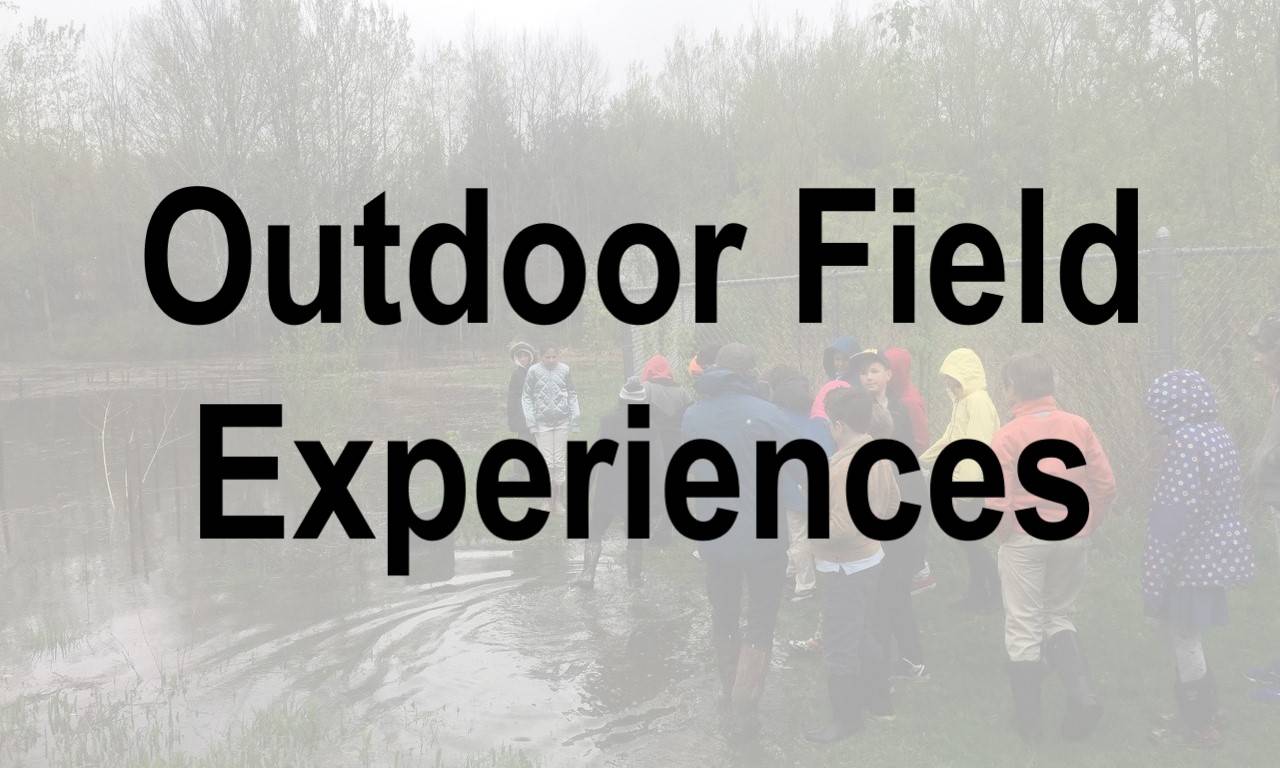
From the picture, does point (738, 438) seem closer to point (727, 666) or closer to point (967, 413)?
point (727, 666)

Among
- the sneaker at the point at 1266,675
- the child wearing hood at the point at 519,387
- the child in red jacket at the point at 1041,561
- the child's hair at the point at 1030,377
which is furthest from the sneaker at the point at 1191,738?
the child wearing hood at the point at 519,387

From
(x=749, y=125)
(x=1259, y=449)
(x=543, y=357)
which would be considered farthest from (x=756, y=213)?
(x=1259, y=449)

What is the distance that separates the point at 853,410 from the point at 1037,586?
3.95 ft

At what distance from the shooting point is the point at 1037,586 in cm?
532

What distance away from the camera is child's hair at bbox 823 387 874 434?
5.52 m

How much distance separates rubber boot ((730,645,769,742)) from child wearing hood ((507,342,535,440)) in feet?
20.9

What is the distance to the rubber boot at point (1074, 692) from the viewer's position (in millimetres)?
5379

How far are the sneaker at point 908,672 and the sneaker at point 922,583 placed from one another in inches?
60.4

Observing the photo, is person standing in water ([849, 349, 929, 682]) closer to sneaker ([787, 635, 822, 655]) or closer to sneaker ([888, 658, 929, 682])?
sneaker ([888, 658, 929, 682])

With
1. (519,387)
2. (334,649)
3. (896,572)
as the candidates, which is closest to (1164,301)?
(896,572)

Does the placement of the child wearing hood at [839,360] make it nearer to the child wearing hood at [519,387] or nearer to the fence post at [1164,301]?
the fence post at [1164,301]

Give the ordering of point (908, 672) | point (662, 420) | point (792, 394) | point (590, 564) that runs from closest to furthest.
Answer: point (908, 672) < point (792, 394) < point (662, 420) < point (590, 564)

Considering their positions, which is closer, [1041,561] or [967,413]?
[1041,561]

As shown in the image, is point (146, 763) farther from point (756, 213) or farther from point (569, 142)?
point (569, 142)
